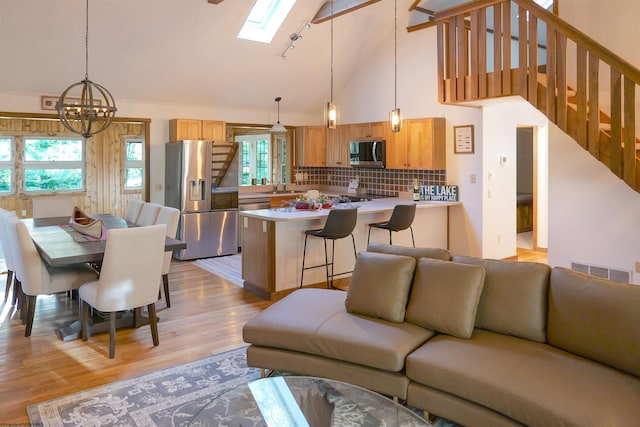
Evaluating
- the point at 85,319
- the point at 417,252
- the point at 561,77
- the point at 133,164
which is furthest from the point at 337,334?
the point at 133,164

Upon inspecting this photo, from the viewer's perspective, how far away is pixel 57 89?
21.2ft

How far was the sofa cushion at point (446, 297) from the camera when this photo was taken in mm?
2807

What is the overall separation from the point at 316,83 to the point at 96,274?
521 centimetres

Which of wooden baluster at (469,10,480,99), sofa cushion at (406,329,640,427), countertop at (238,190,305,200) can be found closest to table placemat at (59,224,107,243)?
sofa cushion at (406,329,640,427)

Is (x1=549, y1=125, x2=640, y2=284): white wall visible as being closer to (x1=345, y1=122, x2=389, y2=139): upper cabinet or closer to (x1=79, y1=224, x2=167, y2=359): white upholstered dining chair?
(x1=345, y1=122, x2=389, y2=139): upper cabinet

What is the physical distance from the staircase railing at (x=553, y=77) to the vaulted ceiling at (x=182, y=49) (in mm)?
2329

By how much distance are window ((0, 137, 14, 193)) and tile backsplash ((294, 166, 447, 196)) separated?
182 inches

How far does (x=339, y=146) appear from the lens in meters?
8.35

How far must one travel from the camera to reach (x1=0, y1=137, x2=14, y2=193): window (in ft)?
24.7

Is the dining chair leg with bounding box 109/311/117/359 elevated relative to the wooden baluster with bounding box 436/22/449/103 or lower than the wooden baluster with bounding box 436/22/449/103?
lower

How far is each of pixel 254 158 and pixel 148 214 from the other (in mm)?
4488

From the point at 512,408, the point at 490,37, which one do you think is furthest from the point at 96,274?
the point at 490,37

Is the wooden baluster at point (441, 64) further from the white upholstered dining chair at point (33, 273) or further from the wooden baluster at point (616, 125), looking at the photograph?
the white upholstered dining chair at point (33, 273)

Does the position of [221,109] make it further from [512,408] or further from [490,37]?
[512,408]
